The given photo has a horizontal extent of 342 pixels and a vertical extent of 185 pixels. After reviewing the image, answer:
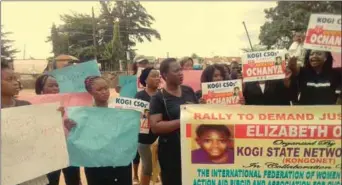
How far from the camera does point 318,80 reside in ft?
11.1

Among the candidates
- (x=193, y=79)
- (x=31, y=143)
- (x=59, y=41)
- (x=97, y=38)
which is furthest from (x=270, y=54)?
(x=97, y=38)

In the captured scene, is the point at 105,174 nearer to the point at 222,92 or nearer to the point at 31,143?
the point at 31,143

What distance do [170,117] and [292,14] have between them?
203 cm

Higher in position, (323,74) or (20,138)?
(323,74)

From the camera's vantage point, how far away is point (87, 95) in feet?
13.5

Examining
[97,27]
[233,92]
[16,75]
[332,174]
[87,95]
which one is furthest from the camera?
[97,27]

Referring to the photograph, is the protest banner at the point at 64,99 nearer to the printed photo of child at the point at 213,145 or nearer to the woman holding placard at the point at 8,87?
the woman holding placard at the point at 8,87

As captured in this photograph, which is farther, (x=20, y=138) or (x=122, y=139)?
(x=122, y=139)

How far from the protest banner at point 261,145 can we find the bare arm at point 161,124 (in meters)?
0.18

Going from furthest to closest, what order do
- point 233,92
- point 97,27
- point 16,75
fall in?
1. point 97,27
2. point 233,92
3. point 16,75

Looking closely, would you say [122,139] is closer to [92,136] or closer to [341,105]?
[92,136]

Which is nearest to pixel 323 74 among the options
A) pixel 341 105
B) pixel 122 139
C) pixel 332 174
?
pixel 341 105

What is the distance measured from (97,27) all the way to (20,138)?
27064 mm

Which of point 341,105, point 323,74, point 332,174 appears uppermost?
point 323,74
